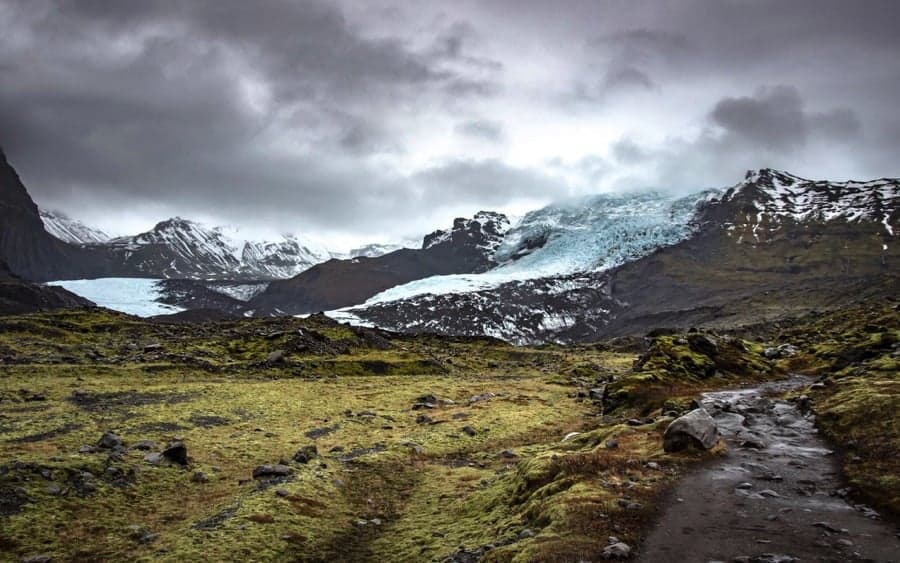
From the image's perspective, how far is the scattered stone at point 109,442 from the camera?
25.5m

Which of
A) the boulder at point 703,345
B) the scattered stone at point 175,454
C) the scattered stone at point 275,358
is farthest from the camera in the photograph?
the scattered stone at point 275,358

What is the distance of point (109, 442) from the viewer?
25766mm

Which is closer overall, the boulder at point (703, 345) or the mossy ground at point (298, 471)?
the mossy ground at point (298, 471)

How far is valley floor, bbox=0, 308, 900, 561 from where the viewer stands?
18.1 meters

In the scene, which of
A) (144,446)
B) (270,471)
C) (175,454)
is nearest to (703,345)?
(270,471)

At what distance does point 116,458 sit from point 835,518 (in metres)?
26.7

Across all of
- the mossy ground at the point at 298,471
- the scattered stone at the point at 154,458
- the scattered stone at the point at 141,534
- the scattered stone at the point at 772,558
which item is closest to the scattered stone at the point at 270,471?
the mossy ground at the point at 298,471

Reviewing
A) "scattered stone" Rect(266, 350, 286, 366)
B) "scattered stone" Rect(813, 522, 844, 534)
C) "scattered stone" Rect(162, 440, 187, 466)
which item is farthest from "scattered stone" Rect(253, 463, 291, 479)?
"scattered stone" Rect(266, 350, 286, 366)

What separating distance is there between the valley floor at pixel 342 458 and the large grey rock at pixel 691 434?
0.53m

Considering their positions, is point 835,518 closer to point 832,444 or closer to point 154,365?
point 832,444

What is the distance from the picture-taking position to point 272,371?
62469 millimetres

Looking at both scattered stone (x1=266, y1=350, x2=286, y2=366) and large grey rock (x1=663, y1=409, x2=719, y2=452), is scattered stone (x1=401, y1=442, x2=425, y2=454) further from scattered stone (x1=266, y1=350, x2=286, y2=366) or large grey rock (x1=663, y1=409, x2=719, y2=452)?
scattered stone (x1=266, y1=350, x2=286, y2=366)

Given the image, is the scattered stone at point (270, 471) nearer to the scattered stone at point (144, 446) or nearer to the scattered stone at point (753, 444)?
the scattered stone at point (144, 446)

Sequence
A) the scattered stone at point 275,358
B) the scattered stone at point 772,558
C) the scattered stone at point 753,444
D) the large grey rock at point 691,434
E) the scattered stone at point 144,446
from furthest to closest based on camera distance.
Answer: the scattered stone at point 275,358, the scattered stone at point 144,446, the scattered stone at point 753,444, the large grey rock at point 691,434, the scattered stone at point 772,558
